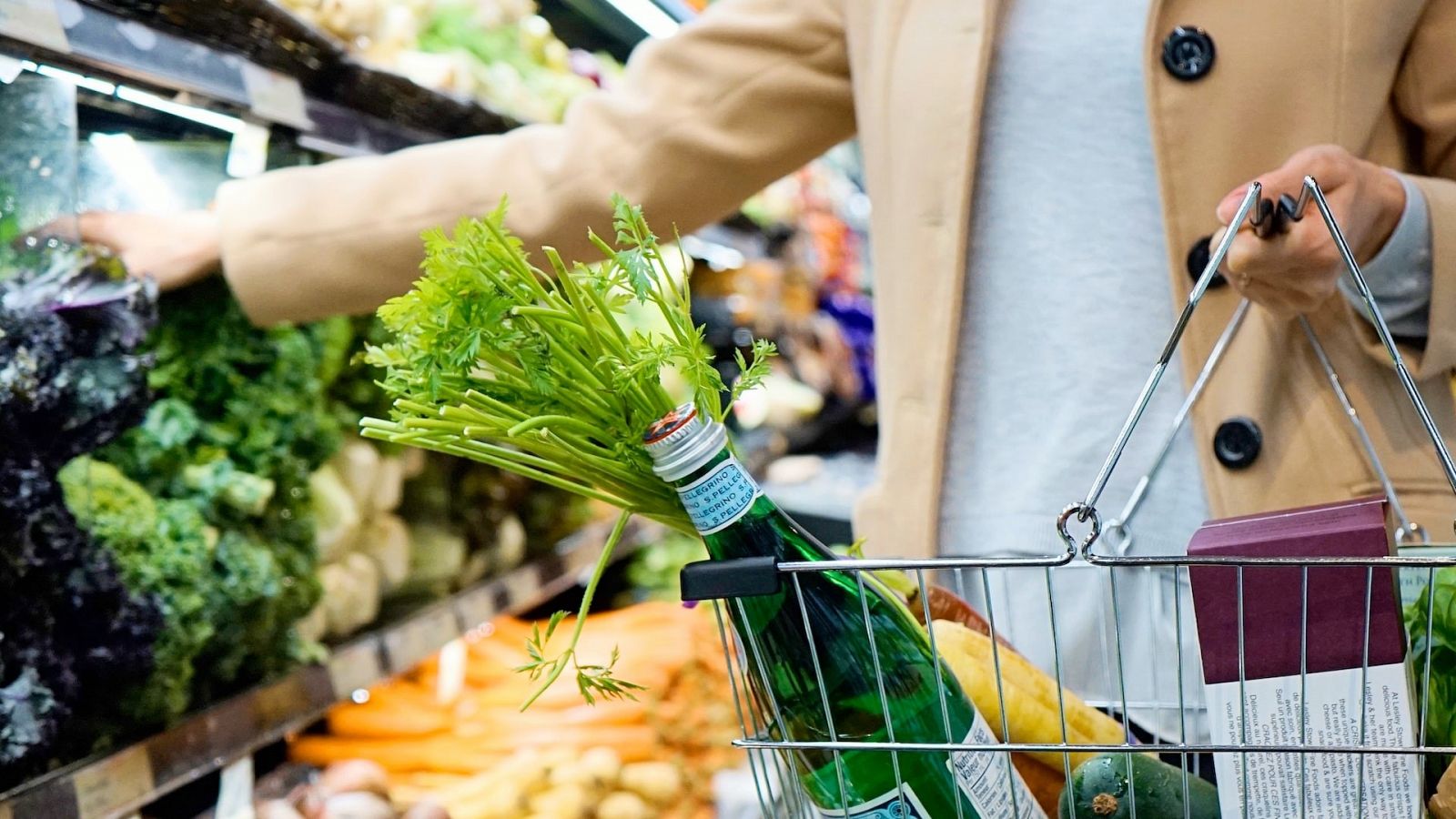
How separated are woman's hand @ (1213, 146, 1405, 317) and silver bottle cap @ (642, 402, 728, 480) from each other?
318 millimetres

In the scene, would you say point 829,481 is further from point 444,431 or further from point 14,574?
point 444,431

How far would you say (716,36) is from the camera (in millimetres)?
1311

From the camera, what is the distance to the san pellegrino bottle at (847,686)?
629 millimetres

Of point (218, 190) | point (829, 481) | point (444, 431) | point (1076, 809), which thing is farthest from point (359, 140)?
point (829, 481)

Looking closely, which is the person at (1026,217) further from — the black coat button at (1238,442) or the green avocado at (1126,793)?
the green avocado at (1126,793)

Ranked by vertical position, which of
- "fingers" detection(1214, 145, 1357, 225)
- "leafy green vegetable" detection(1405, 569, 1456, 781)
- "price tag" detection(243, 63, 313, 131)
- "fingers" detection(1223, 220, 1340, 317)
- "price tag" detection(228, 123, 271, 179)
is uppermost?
"price tag" detection(243, 63, 313, 131)

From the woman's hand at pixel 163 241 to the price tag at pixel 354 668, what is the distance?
0.45m

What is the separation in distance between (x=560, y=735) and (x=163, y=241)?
795 mm

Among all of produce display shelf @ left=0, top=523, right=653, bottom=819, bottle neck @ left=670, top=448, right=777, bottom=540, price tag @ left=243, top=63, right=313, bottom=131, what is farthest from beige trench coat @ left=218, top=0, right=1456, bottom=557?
bottle neck @ left=670, top=448, right=777, bottom=540

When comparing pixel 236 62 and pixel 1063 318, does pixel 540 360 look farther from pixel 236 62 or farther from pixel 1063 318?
pixel 236 62

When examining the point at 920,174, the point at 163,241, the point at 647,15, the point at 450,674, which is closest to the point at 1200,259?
the point at 920,174

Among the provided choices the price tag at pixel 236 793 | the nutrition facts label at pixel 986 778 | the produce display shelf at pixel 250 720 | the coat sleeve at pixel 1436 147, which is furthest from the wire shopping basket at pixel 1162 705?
the price tag at pixel 236 793

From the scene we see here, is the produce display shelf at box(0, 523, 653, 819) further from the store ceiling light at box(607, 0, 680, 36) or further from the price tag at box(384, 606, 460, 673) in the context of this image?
the store ceiling light at box(607, 0, 680, 36)

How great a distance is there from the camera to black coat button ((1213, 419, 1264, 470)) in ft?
3.46
